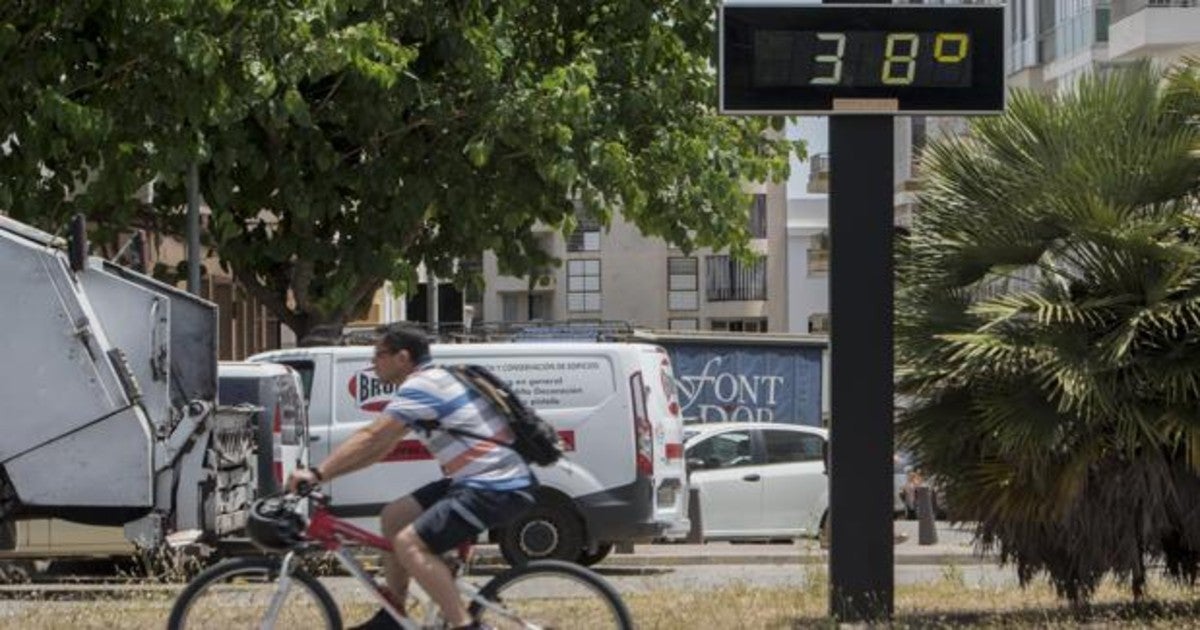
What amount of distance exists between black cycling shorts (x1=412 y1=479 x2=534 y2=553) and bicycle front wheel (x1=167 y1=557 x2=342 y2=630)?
614mm

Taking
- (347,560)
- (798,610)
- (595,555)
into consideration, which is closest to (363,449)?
(347,560)

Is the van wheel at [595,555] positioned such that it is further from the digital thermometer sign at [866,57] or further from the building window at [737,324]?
the building window at [737,324]

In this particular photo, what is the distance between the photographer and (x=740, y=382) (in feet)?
95.0

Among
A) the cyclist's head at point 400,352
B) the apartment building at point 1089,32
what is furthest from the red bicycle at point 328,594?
the apartment building at point 1089,32

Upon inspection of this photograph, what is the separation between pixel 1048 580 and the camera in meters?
11.4

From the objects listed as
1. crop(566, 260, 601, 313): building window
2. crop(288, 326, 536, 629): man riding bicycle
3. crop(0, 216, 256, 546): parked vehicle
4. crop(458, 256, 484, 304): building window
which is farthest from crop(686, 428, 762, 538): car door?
crop(566, 260, 601, 313): building window

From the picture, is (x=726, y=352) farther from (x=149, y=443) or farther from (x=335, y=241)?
(x=149, y=443)

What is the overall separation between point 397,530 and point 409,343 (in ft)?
2.48

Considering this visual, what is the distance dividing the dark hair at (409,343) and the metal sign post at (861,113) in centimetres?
264

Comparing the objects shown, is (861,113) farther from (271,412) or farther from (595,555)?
(595,555)

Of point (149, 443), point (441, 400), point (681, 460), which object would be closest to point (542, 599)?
point (441, 400)

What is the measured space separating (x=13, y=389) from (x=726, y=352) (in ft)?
55.4

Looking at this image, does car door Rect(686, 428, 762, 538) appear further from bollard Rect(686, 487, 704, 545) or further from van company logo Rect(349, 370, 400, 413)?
van company logo Rect(349, 370, 400, 413)

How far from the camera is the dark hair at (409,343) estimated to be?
8453 millimetres
